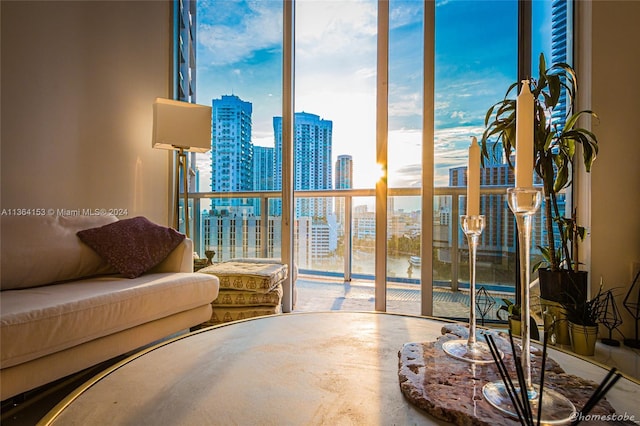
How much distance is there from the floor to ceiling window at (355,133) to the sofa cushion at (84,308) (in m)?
1.20

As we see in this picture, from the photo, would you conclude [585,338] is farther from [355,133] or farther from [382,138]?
[355,133]

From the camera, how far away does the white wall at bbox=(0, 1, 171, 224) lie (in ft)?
6.73

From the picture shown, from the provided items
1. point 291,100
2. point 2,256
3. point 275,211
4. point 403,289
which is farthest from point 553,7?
point 2,256

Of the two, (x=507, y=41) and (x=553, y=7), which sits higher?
(x=553, y=7)

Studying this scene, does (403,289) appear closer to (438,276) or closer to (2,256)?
(438,276)

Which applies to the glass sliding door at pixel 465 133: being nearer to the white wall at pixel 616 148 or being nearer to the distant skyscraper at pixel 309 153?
the white wall at pixel 616 148

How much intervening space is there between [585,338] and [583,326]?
0.07 meters

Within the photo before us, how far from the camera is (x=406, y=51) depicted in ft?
8.66

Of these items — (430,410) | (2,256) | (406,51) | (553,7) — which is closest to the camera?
(430,410)

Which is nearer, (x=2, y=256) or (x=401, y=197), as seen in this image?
(x=2, y=256)

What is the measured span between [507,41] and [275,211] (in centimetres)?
227

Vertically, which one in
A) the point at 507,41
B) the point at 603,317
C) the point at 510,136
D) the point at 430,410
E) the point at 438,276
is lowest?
the point at 603,317

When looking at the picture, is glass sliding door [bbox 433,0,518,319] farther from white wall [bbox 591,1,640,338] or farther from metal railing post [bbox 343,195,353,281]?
metal railing post [bbox 343,195,353,281]
